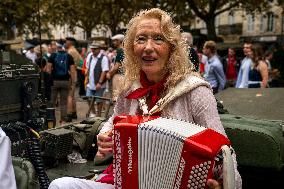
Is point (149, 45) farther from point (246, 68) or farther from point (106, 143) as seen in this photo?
point (246, 68)

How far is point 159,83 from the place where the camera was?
317cm

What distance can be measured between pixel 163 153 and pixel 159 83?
2.34 ft

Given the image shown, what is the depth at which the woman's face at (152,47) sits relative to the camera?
3.15 m

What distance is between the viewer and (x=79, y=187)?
2941 mm

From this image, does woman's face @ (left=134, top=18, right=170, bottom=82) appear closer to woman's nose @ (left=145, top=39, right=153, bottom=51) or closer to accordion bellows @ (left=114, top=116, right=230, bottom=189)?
woman's nose @ (left=145, top=39, right=153, bottom=51)

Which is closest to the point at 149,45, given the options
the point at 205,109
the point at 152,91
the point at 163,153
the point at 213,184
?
the point at 152,91

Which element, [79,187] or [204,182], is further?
[79,187]

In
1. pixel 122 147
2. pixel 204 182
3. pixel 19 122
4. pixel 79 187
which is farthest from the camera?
pixel 19 122

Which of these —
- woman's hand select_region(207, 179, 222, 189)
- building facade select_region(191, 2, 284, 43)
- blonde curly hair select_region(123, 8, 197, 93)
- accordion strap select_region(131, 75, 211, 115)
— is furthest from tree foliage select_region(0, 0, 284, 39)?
woman's hand select_region(207, 179, 222, 189)

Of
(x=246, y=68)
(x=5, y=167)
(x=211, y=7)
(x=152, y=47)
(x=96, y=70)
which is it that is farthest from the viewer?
(x=211, y=7)

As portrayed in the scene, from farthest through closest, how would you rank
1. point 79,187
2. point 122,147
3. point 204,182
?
point 79,187, point 122,147, point 204,182

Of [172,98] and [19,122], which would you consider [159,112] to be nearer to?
[172,98]

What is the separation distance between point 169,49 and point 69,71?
7.83 metres

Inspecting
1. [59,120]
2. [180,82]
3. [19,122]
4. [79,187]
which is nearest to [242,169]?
[180,82]
